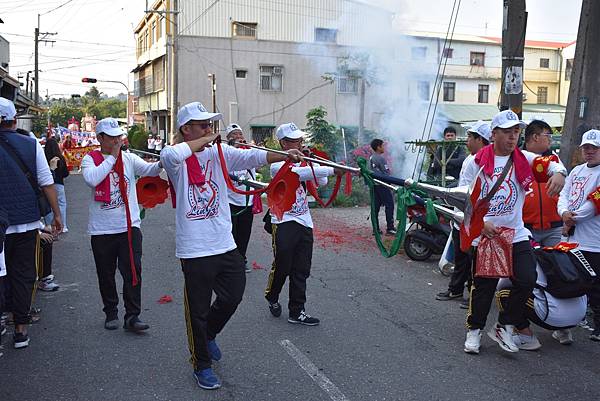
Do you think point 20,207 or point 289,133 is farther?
point 289,133

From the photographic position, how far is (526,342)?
5.22 m

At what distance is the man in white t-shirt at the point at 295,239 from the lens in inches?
219

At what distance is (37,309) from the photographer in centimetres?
615

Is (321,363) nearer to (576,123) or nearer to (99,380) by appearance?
→ (99,380)

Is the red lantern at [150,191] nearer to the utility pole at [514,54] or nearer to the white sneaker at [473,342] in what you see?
the white sneaker at [473,342]

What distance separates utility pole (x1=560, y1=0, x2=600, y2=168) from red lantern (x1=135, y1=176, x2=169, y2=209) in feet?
16.5

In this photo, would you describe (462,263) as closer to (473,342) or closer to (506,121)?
(473,342)

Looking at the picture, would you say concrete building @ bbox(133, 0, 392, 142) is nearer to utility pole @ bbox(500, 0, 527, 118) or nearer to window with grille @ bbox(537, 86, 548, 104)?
window with grille @ bbox(537, 86, 548, 104)

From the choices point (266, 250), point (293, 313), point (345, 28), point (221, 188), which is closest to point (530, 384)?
point (293, 313)

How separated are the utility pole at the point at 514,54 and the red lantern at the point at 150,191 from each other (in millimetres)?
4893

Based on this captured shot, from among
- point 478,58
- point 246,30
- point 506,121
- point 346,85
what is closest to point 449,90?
point 478,58

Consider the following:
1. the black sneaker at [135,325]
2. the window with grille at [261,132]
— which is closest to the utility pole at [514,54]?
the black sneaker at [135,325]

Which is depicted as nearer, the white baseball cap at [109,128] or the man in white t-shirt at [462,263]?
the white baseball cap at [109,128]

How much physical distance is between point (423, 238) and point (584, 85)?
289 centimetres
